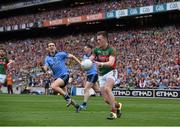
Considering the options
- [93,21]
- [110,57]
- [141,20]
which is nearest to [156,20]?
[141,20]

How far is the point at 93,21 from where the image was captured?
62.1 m

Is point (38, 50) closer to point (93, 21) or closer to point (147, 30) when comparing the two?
point (93, 21)

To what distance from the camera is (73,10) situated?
66.2 meters

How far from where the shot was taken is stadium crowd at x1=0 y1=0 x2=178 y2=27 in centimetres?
5528

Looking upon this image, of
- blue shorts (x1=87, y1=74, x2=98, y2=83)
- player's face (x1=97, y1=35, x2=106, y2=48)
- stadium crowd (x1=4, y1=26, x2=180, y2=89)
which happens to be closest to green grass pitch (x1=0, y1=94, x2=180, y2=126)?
blue shorts (x1=87, y1=74, x2=98, y2=83)

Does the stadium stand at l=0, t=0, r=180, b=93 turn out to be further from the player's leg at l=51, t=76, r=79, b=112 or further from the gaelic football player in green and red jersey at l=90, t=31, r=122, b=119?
the gaelic football player in green and red jersey at l=90, t=31, r=122, b=119

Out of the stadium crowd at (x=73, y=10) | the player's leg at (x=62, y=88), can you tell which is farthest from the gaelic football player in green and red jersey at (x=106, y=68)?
the stadium crowd at (x=73, y=10)

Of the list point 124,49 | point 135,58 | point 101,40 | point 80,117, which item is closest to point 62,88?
point 80,117

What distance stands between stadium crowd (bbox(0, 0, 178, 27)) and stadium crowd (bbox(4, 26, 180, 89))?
2650 millimetres

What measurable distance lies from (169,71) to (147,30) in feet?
47.4

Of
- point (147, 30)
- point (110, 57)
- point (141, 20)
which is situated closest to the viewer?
point (110, 57)

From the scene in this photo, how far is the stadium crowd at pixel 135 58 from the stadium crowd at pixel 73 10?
104 inches

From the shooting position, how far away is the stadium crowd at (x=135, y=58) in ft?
127

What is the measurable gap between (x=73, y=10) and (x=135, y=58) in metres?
22.4
